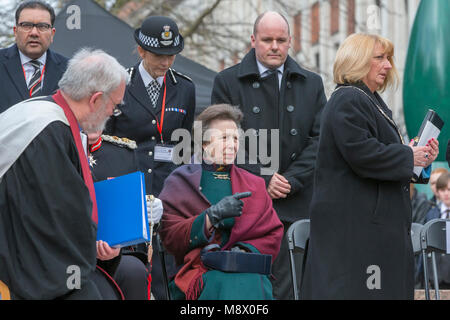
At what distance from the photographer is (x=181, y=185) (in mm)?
6211

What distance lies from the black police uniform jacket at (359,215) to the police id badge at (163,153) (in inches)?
63.9

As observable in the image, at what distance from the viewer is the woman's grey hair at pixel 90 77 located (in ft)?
15.8

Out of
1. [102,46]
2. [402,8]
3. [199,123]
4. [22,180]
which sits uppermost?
[402,8]

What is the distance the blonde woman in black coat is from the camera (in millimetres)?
5645

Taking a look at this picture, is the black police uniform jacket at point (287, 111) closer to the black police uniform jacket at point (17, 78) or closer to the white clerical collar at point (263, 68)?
the white clerical collar at point (263, 68)

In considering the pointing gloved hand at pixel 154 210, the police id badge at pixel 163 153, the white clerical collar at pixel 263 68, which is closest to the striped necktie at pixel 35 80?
the police id badge at pixel 163 153

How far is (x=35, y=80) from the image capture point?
693 centimetres

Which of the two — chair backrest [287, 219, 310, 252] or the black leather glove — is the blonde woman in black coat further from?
chair backrest [287, 219, 310, 252]

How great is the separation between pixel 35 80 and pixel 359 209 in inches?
108

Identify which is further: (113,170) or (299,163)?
(299,163)

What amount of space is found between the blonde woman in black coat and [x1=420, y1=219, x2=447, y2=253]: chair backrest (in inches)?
53.5
